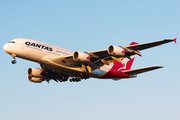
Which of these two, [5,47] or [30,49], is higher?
[5,47]

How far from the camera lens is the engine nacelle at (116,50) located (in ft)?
Result: 119

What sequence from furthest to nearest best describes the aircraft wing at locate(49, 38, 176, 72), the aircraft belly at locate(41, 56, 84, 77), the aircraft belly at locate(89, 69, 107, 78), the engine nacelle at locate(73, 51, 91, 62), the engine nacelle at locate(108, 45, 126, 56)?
the aircraft belly at locate(89, 69, 107, 78)
the aircraft belly at locate(41, 56, 84, 77)
the engine nacelle at locate(73, 51, 91, 62)
the engine nacelle at locate(108, 45, 126, 56)
the aircraft wing at locate(49, 38, 176, 72)

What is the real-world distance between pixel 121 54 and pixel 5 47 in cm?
1525

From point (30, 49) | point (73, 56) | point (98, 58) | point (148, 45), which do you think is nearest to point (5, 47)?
point (30, 49)

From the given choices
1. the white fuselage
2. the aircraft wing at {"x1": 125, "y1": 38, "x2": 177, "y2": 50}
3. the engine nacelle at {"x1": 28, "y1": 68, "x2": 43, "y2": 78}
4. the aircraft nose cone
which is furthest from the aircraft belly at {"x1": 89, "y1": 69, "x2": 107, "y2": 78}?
the aircraft nose cone

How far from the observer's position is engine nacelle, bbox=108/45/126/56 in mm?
36156

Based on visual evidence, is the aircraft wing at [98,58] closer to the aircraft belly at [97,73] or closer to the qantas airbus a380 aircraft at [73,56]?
the qantas airbus a380 aircraft at [73,56]

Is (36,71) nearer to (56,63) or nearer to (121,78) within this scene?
(56,63)

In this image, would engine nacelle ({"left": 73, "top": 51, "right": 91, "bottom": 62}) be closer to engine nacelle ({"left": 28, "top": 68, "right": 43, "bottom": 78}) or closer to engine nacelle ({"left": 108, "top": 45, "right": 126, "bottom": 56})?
engine nacelle ({"left": 108, "top": 45, "right": 126, "bottom": 56})

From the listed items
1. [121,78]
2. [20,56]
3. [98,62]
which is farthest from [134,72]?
[20,56]

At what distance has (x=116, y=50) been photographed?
36.2 m

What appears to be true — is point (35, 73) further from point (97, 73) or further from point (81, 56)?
point (81, 56)

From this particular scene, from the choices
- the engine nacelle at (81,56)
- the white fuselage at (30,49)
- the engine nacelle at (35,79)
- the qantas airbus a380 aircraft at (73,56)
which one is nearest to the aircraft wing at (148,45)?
the qantas airbus a380 aircraft at (73,56)

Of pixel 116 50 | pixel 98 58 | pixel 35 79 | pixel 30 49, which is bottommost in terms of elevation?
pixel 116 50
